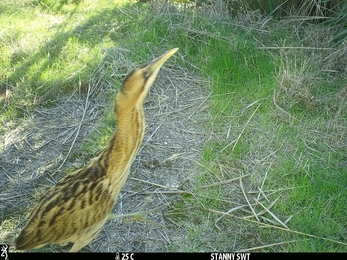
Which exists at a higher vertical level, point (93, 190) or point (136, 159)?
point (93, 190)

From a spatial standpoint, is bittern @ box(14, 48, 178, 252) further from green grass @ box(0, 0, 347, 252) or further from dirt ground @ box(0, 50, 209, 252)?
green grass @ box(0, 0, 347, 252)

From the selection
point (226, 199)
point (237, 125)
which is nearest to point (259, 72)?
point (237, 125)

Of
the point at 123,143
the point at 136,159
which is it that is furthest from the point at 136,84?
the point at 136,159

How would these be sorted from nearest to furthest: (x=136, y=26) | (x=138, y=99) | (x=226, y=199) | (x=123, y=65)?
(x=138, y=99) → (x=226, y=199) → (x=123, y=65) → (x=136, y=26)

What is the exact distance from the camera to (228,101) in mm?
4293

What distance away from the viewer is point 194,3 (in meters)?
5.84

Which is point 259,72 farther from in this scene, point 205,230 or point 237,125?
point 205,230

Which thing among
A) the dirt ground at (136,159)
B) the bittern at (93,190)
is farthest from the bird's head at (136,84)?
the dirt ground at (136,159)

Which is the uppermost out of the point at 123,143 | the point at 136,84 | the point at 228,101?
the point at 136,84

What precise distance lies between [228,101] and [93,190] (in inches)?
81.5

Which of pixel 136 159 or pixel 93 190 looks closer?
pixel 93 190

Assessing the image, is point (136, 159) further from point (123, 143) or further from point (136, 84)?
point (136, 84)

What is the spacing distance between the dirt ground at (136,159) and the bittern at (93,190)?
0.52 m

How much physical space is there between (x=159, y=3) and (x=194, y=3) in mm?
507
